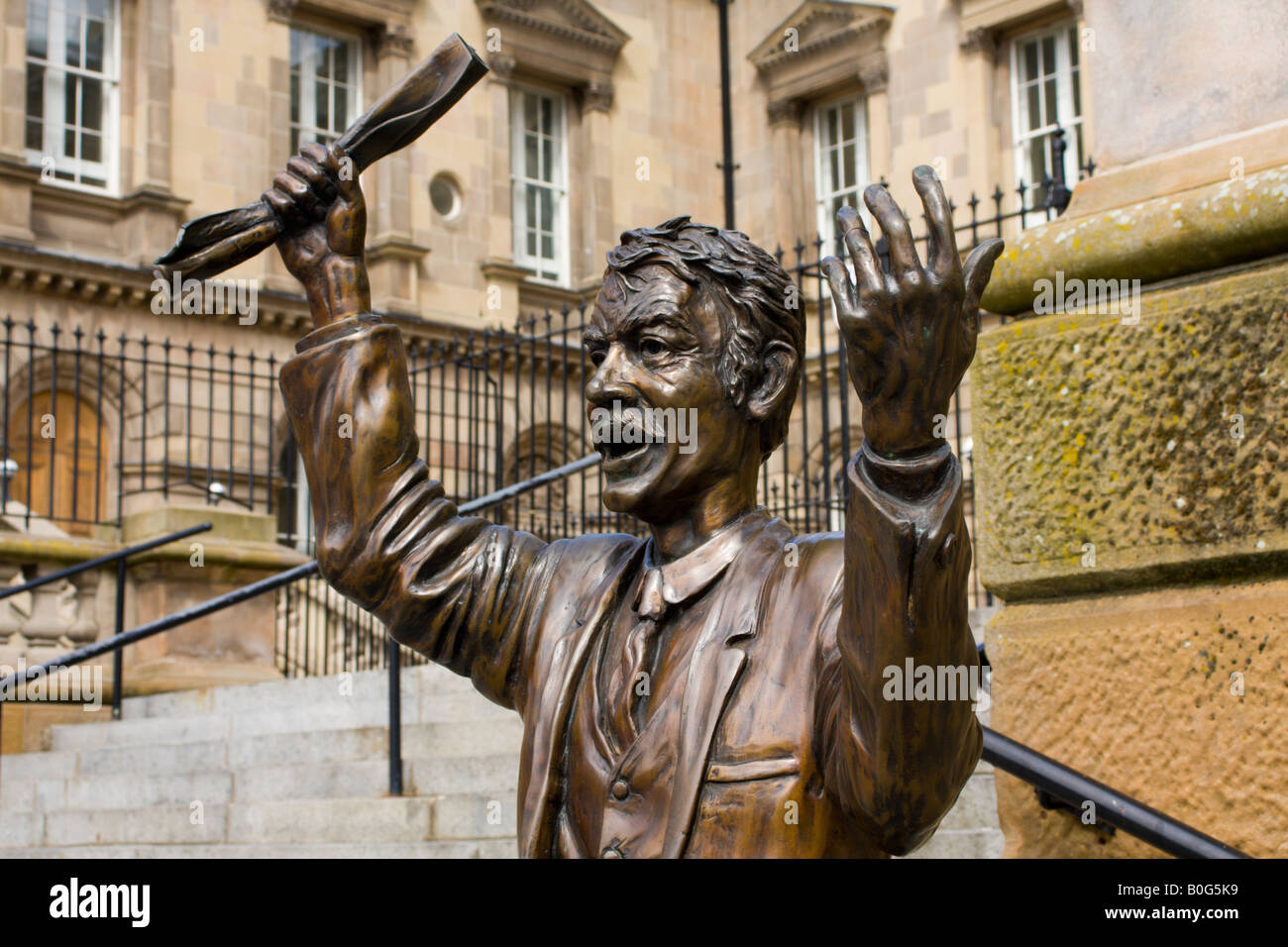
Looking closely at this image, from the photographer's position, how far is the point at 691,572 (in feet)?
8.32

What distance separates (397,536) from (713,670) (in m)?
0.61

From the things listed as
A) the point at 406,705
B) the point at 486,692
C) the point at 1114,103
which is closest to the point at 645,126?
the point at 406,705

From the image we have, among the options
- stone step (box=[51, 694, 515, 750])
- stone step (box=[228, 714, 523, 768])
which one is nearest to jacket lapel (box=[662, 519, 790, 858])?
stone step (box=[228, 714, 523, 768])

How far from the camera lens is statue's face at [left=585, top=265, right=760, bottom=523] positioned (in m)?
2.50

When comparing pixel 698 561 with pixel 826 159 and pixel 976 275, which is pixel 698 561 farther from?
pixel 826 159

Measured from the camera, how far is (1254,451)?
12.2ft

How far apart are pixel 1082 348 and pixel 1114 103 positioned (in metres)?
0.74

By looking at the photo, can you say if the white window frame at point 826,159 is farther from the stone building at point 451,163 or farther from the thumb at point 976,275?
the thumb at point 976,275

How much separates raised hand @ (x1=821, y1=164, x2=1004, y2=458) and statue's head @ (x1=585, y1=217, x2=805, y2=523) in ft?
1.69

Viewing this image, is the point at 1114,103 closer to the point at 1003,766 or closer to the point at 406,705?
the point at 1003,766

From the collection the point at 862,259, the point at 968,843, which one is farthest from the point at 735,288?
the point at 968,843

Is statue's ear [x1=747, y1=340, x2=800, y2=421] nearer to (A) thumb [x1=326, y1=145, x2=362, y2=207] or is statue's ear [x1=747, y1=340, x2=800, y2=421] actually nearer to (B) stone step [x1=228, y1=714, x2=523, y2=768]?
(A) thumb [x1=326, y1=145, x2=362, y2=207]

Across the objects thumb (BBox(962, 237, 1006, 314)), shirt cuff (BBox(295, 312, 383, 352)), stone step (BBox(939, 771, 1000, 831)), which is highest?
shirt cuff (BBox(295, 312, 383, 352))

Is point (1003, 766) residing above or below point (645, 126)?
below
